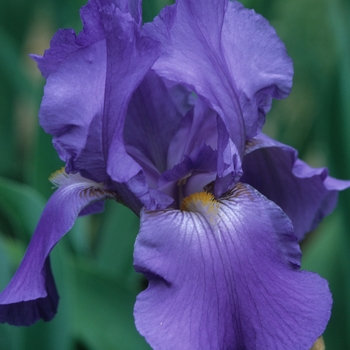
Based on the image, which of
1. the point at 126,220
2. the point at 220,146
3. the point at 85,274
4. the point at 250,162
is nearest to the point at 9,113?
Answer: the point at 126,220

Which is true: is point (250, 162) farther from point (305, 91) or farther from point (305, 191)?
point (305, 91)

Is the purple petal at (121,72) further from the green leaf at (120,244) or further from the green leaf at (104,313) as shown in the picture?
the green leaf at (120,244)

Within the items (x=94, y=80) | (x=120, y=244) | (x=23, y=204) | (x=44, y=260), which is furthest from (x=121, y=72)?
(x=120, y=244)

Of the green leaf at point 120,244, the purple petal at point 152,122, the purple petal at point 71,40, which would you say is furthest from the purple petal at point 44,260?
the green leaf at point 120,244

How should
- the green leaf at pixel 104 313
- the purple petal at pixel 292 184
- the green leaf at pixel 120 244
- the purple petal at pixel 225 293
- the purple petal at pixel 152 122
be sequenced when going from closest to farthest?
1. the purple petal at pixel 225 293
2. the purple petal at pixel 152 122
3. the purple petal at pixel 292 184
4. the green leaf at pixel 104 313
5. the green leaf at pixel 120 244

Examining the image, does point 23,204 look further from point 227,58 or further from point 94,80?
point 227,58

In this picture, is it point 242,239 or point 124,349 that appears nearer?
point 242,239

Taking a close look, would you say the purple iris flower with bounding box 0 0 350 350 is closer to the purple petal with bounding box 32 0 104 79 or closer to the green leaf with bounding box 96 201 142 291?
the purple petal with bounding box 32 0 104 79

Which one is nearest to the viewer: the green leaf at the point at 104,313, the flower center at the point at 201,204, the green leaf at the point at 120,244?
the flower center at the point at 201,204
